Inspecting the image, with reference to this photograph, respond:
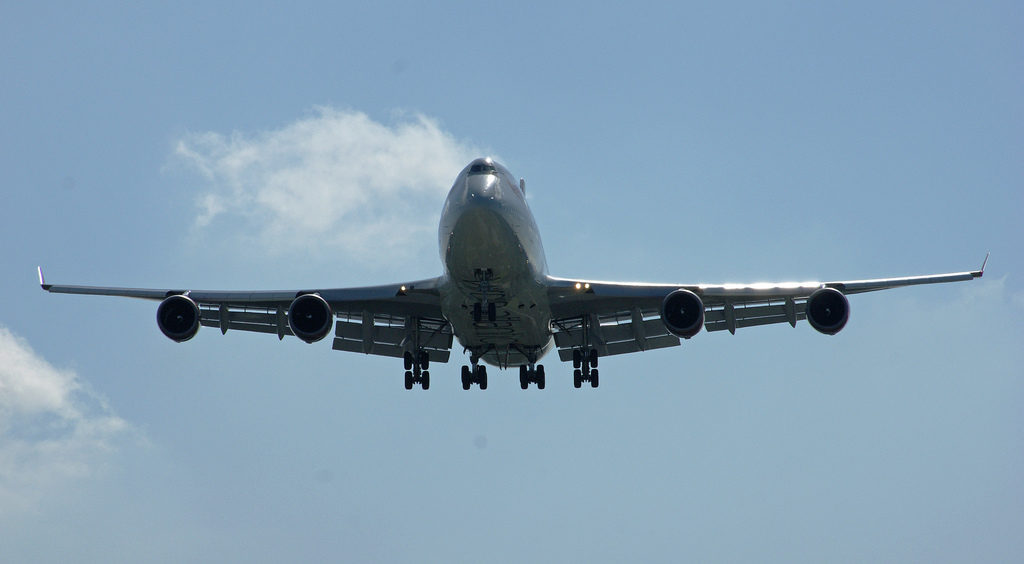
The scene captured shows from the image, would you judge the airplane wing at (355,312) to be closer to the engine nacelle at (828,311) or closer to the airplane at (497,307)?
the airplane at (497,307)

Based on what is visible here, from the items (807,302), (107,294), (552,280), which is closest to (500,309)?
(552,280)

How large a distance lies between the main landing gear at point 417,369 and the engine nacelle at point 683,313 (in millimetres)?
7730

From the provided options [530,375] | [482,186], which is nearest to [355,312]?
[530,375]

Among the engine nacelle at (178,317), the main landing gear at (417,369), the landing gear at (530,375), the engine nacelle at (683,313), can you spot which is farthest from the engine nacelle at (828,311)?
the engine nacelle at (178,317)

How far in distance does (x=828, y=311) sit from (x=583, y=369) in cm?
772

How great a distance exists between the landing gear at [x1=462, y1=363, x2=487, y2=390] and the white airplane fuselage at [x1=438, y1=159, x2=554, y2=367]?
2246 millimetres

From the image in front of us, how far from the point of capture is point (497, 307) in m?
29.5

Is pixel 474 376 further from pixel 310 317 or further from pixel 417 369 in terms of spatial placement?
pixel 310 317

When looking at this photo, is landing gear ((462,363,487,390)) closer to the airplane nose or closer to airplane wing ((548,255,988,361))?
airplane wing ((548,255,988,361))

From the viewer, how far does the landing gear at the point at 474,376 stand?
34.3 metres

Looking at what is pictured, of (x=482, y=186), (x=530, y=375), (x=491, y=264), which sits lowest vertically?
(x=530, y=375)

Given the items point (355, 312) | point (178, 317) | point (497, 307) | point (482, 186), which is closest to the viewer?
point (482, 186)

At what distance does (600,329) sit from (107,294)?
1376cm

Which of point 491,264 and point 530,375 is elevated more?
point 491,264
